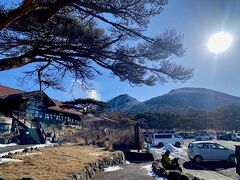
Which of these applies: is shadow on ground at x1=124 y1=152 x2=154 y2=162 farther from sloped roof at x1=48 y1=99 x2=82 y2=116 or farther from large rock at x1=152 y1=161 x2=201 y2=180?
sloped roof at x1=48 y1=99 x2=82 y2=116

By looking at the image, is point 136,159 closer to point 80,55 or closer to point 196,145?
point 196,145

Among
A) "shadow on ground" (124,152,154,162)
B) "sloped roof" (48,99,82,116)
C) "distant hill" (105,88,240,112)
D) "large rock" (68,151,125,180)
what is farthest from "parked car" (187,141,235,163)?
"distant hill" (105,88,240,112)

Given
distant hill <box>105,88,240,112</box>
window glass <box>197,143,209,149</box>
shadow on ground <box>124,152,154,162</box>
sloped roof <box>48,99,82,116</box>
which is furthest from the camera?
distant hill <box>105,88,240,112</box>

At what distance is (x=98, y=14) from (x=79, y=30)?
105 cm

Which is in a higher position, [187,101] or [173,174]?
[187,101]

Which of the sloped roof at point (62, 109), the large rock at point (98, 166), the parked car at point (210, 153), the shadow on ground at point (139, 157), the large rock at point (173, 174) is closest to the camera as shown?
the large rock at point (173, 174)

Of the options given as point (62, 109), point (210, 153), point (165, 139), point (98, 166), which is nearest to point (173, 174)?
point (98, 166)

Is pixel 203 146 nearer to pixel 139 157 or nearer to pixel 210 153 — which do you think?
pixel 210 153

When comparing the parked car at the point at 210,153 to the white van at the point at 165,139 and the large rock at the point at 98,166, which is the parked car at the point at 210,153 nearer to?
the large rock at the point at 98,166

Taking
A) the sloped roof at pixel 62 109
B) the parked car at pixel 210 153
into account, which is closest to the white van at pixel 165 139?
the sloped roof at pixel 62 109

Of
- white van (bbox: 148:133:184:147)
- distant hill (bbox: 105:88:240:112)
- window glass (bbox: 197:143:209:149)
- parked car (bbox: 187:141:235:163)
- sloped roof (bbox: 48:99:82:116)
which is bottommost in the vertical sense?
parked car (bbox: 187:141:235:163)

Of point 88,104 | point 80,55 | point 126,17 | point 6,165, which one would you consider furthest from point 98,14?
point 88,104

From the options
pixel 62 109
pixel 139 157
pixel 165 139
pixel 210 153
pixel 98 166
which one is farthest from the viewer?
pixel 62 109

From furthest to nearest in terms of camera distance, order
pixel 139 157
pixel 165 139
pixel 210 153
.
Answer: pixel 165 139, pixel 210 153, pixel 139 157
